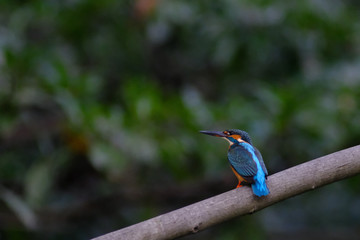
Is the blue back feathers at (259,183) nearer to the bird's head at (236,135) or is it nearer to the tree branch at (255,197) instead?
the tree branch at (255,197)

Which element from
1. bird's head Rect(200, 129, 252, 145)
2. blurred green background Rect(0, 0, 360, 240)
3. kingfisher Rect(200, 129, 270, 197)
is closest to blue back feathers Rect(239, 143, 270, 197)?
kingfisher Rect(200, 129, 270, 197)

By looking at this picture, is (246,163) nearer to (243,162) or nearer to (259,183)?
(243,162)

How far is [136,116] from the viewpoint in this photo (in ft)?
Answer: 11.1

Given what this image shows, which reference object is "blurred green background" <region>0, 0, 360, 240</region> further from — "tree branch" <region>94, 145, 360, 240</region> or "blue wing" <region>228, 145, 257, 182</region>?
"tree branch" <region>94, 145, 360, 240</region>

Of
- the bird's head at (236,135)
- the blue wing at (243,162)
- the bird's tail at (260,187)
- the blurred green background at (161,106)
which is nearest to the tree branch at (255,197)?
the bird's tail at (260,187)

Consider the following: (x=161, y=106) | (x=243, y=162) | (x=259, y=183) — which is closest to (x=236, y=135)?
(x=243, y=162)

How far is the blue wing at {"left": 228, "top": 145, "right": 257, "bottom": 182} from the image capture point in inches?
77.4

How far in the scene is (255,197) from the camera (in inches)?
69.2

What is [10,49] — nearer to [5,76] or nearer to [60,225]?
[5,76]

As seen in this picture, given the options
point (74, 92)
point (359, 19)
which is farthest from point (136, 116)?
point (359, 19)

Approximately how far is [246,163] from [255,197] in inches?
11.8

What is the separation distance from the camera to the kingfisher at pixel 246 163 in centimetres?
178

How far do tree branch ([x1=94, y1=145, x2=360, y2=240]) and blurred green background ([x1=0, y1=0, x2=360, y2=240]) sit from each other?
145 cm

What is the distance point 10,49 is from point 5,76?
0.18 metres
